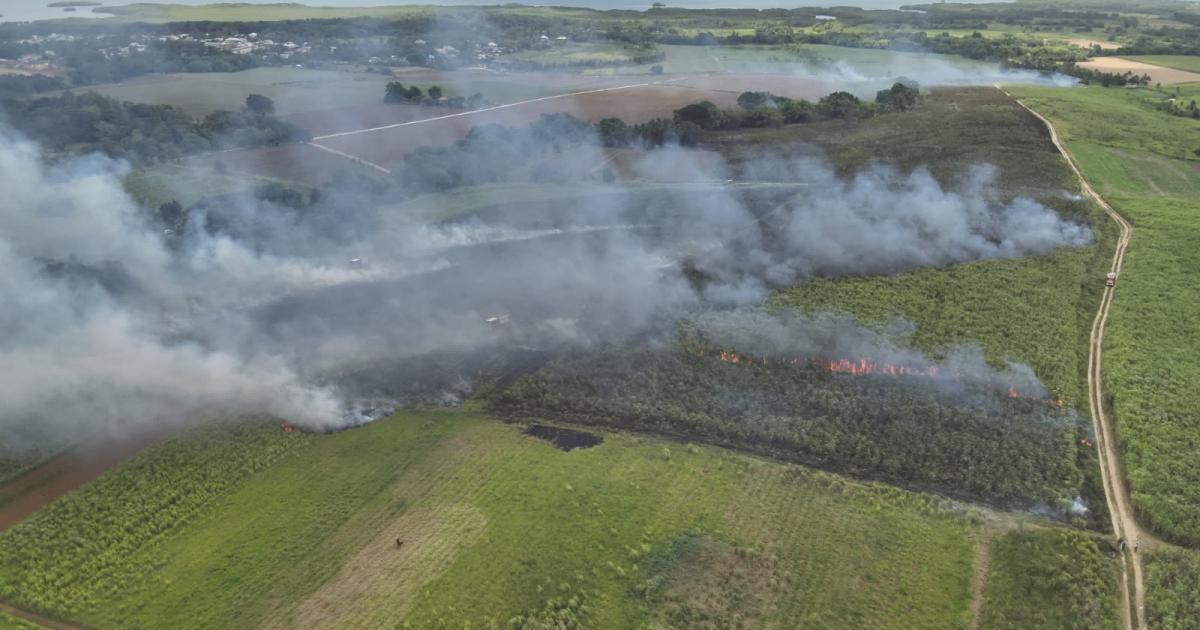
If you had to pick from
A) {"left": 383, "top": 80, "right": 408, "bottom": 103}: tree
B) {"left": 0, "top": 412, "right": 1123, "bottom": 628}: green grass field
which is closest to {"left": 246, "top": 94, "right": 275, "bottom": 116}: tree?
{"left": 383, "top": 80, "right": 408, "bottom": 103}: tree

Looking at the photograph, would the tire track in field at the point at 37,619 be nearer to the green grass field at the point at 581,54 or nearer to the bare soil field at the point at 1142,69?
the green grass field at the point at 581,54

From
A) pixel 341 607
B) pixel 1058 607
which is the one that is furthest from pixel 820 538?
pixel 341 607

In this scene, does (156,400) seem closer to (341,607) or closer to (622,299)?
(341,607)

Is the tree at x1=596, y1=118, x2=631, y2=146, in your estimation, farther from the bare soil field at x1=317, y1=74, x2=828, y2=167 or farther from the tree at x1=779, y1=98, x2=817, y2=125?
the tree at x1=779, y1=98, x2=817, y2=125

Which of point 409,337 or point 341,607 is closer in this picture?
point 341,607

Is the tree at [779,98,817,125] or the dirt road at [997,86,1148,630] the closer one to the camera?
the dirt road at [997,86,1148,630]

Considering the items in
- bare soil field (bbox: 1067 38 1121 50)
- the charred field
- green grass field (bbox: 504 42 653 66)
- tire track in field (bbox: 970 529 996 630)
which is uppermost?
green grass field (bbox: 504 42 653 66)

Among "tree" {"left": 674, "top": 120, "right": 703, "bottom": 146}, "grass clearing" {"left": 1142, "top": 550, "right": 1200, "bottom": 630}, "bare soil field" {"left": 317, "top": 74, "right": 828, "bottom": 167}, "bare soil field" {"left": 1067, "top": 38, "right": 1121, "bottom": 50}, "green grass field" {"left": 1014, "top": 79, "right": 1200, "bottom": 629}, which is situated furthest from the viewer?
"bare soil field" {"left": 1067, "top": 38, "right": 1121, "bottom": 50}
